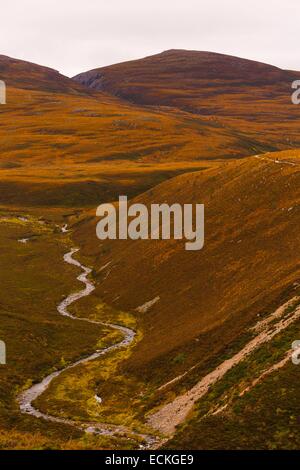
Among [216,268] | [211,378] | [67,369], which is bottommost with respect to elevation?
[67,369]

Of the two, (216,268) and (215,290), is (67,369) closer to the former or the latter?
(215,290)

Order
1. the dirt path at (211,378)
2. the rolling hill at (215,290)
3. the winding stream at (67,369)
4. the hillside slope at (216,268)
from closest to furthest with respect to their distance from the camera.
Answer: the rolling hill at (215,290)
the dirt path at (211,378)
the winding stream at (67,369)
the hillside slope at (216,268)

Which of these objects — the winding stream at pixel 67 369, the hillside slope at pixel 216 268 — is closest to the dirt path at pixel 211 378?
the winding stream at pixel 67 369

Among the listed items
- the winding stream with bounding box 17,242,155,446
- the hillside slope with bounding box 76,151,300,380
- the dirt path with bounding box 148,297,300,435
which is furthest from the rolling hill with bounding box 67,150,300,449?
the winding stream with bounding box 17,242,155,446

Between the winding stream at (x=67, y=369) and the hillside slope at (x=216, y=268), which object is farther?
the hillside slope at (x=216, y=268)

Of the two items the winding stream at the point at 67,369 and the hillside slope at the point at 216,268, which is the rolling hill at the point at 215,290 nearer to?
the hillside slope at the point at 216,268

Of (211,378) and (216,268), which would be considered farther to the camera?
(216,268)

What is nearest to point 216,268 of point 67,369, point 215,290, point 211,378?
point 215,290

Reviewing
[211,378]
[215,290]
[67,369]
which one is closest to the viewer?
[211,378]

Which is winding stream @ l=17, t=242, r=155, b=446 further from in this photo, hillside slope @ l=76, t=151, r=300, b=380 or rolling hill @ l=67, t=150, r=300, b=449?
hillside slope @ l=76, t=151, r=300, b=380
